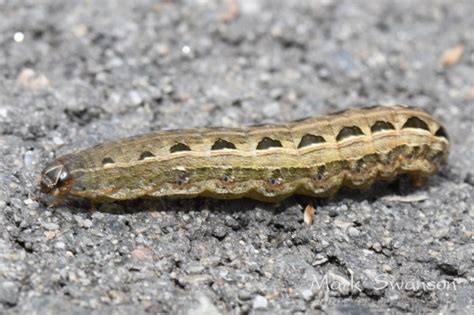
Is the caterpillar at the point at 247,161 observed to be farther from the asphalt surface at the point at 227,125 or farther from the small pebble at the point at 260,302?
the small pebble at the point at 260,302

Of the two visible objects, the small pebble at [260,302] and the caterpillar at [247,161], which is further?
the caterpillar at [247,161]

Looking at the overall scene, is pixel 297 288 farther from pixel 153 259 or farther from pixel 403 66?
pixel 403 66

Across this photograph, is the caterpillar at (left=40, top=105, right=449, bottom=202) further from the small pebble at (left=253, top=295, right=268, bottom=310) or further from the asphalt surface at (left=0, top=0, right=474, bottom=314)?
the small pebble at (left=253, top=295, right=268, bottom=310)

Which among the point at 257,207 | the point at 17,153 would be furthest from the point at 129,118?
the point at 257,207

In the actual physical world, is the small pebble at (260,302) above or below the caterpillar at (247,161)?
below

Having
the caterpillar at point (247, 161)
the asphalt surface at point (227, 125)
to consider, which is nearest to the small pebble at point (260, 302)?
the asphalt surface at point (227, 125)

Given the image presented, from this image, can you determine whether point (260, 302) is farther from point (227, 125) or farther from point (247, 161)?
point (227, 125)

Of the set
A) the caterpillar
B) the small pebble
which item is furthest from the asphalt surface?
the caterpillar
